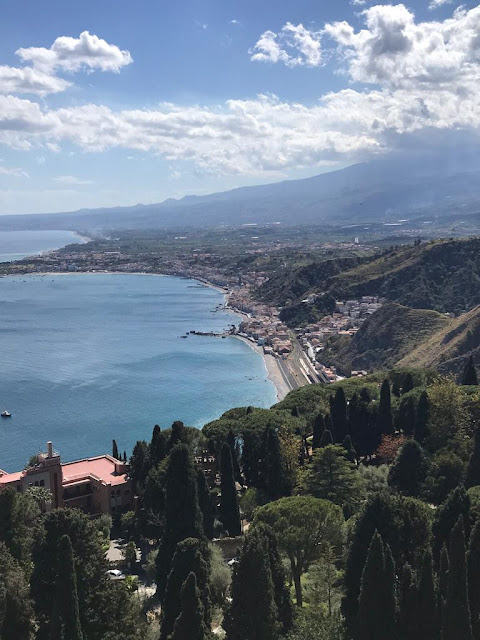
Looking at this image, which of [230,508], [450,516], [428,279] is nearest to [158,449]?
[230,508]

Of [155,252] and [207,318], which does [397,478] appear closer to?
[207,318]

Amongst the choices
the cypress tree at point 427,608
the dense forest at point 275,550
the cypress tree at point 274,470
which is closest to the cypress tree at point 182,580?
the dense forest at point 275,550

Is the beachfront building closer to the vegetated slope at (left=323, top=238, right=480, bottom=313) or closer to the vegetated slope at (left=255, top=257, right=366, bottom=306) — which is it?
the vegetated slope at (left=323, top=238, right=480, bottom=313)

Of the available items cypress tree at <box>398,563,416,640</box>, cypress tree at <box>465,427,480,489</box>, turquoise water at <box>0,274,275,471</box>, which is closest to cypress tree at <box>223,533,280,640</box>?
cypress tree at <box>398,563,416,640</box>

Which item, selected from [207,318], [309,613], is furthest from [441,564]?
[207,318]

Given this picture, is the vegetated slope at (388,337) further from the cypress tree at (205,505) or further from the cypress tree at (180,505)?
the cypress tree at (180,505)
